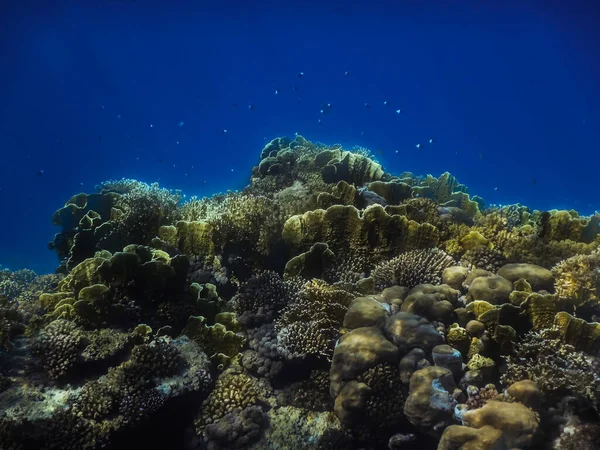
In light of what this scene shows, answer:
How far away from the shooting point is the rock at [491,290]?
5262mm

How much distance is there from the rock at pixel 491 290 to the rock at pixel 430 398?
138 cm

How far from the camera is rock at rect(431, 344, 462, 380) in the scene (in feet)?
15.2

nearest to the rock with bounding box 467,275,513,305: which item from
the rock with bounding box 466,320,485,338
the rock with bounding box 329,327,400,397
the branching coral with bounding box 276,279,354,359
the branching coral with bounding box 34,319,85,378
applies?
→ the rock with bounding box 466,320,485,338

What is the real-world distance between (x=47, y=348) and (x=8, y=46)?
88997mm

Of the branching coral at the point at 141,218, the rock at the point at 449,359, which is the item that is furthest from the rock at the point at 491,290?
the branching coral at the point at 141,218

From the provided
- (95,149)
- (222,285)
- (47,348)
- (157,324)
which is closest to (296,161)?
(222,285)

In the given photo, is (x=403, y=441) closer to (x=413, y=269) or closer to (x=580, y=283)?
(x=413, y=269)

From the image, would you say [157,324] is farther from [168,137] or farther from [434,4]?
[168,137]

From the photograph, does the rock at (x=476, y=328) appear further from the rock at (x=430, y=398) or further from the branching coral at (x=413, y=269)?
the branching coral at (x=413, y=269)

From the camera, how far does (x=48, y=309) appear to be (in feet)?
22.8

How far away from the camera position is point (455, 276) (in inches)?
235

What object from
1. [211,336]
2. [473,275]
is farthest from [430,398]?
[211,336]

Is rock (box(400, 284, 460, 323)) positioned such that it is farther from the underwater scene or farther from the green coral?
the green coral

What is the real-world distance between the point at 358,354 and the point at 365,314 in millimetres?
Answer: 649
